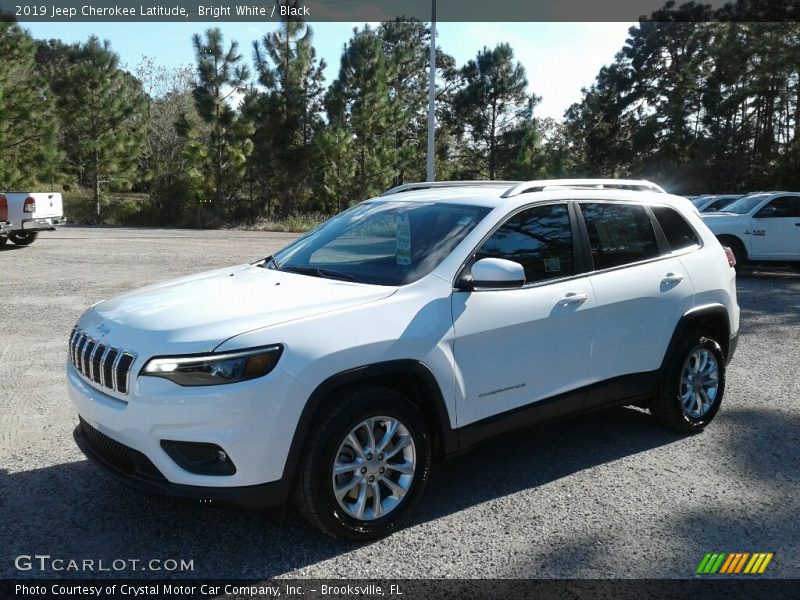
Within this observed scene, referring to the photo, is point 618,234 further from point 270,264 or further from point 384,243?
point 270,264

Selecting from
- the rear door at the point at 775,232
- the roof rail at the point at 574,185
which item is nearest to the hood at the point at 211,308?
the roof rail at the point at 574,185

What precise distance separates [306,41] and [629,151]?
2407 cm

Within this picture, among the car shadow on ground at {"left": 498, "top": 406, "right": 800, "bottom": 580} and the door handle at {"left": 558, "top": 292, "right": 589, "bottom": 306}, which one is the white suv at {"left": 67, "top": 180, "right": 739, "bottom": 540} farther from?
the car shadow on ground at {"left": 498, "top": 406, "right": 800, "bottom": 580}

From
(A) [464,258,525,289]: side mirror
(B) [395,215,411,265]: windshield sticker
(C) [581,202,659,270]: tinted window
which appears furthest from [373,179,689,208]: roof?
(A) [464,258,525,289]: side mirror

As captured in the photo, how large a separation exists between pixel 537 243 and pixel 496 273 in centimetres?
73

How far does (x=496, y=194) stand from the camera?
4.34 metres

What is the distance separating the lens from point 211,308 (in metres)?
3.45

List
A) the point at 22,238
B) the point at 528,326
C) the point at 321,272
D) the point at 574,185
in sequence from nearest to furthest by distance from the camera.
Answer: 1. the point at 528,326
2. the point at 321,272
3. the point at 574,185
4. the point at 22,238

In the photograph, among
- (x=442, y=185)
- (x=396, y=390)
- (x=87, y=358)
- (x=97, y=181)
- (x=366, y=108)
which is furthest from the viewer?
(x=97, y=181)

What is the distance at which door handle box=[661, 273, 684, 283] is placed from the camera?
4862 millimetres

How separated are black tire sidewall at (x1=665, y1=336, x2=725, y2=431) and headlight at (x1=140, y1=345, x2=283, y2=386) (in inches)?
121

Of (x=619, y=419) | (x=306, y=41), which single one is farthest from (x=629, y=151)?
(x=619, y=419)

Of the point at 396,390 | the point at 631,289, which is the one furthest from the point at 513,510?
the point at 631,289

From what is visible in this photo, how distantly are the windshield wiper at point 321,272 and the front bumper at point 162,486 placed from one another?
1.27m
